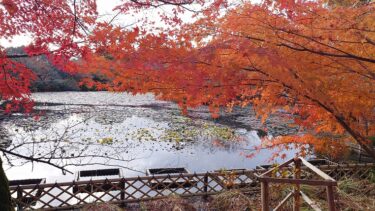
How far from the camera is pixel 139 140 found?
57.8 feet

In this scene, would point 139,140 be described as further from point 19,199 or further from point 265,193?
→ point 265,193

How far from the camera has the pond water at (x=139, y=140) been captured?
514 inches

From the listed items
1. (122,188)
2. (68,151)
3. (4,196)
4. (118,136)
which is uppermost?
(4,196)

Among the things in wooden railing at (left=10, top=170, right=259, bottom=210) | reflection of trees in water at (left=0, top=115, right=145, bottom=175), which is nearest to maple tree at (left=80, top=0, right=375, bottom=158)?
reflection of trees in water at (left=0, top=115, right=145, bottom=175)

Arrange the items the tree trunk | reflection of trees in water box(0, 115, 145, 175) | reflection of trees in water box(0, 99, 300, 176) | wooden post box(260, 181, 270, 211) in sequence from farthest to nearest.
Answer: reflection of trees in water box(0, 99, 300, 176)
reflection of trees in water box(0, 115, 145, 175)
the tree trunk
wooden post box(260, 181, 270, 211)

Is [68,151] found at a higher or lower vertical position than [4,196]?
lower

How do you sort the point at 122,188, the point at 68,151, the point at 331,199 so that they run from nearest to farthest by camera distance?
the point at 331,199 < the point at 122,188 < the point at 68,151

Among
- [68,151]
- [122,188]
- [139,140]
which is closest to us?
[122,188]

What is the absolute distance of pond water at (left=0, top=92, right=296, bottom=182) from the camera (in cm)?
1306

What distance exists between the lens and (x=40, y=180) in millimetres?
8992

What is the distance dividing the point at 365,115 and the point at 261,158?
10.2 metres

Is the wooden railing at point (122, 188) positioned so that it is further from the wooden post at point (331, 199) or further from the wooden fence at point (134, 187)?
the wooden post at point (331, 199)

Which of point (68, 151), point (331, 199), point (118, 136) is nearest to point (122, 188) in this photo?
point (331, 199)

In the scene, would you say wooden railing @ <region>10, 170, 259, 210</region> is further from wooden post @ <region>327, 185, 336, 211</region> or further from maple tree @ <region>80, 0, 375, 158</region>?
wooden post @ <region>327, 185, 336, 211</region>
